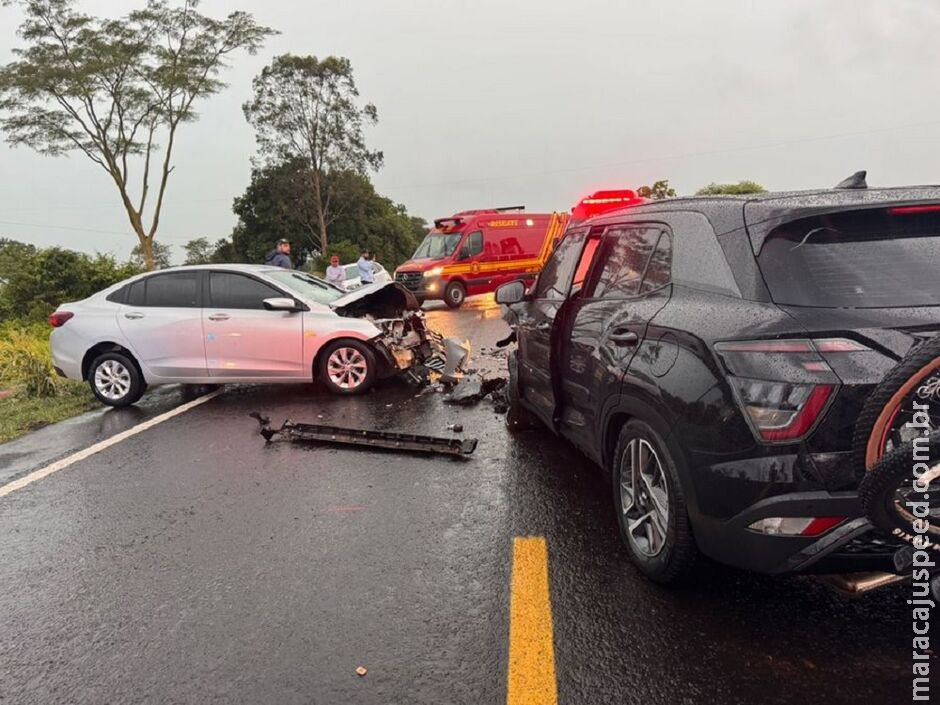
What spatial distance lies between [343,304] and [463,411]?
6.57 ft

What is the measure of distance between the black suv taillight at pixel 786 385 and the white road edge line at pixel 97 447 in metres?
5.18

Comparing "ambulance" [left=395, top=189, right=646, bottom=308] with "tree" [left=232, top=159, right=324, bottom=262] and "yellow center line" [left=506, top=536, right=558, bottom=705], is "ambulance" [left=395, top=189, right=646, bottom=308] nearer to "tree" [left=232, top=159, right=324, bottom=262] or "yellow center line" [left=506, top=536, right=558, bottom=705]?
"yellow center line" [left=506, top=536, right=558, bottom=705]

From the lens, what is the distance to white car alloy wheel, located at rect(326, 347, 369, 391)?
23.8 ft

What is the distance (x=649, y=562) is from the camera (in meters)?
2.93

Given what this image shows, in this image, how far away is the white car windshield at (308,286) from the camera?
24.8 ft

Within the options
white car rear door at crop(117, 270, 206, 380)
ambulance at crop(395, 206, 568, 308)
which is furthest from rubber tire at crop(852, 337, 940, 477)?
ambulance at crop(395, 206, 568, 308)

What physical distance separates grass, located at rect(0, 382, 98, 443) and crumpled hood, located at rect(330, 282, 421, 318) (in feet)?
11.1

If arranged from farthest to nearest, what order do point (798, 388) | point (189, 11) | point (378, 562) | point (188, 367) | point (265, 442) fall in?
point (189, 11) < point (188, 367) < point (265, 442) < point (378, 562) < point (798, 388)

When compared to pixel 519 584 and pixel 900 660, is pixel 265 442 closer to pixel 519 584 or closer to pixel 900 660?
pixel 519 584

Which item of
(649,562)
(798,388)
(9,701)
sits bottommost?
(9,701)

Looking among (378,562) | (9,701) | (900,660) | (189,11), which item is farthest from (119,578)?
(189,11)

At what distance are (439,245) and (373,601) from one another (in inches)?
629

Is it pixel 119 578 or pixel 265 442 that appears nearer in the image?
pixel 119 578

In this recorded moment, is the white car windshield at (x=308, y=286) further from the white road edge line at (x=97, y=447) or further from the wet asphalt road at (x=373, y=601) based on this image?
the wet asphalt road at (x=373, y=601)
